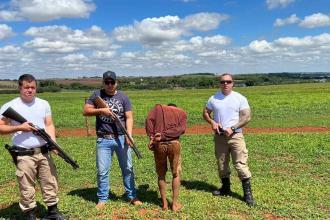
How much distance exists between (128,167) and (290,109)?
1069 inches

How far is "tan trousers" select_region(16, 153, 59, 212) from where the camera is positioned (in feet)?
21.7

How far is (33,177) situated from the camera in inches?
266

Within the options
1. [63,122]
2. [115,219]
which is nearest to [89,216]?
[115,219]

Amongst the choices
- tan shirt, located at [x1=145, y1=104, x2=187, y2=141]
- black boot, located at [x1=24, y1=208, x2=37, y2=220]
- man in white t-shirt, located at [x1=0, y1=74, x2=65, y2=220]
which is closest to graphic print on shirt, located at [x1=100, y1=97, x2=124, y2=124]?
tan shirt, located at [x1=145, y1=104, x2=187, y2=141]

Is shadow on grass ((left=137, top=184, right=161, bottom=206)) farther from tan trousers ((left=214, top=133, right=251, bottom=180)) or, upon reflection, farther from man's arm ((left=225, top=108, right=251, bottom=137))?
man's arm ((left=225, top=108, right=251, bottom=137))

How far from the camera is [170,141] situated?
7.41 meters

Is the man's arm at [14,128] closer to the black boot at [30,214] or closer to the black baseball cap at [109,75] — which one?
the black boot at [30,214]

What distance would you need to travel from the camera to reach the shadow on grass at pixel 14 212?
25.0 feet

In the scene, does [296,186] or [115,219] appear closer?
[115,219]

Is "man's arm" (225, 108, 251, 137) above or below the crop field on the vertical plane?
above

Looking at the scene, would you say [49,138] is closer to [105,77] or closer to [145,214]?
[105,77]

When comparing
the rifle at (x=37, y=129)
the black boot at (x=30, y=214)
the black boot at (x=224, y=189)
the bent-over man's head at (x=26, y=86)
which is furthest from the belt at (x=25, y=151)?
the black boot at (x=224, y=189)

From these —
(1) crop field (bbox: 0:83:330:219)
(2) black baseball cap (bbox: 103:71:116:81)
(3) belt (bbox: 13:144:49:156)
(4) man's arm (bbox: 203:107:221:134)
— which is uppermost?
(2) black baseball cap (bbox: 103:71:116:81)

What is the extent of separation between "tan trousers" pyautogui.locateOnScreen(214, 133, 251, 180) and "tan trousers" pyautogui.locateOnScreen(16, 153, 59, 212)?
336cm
